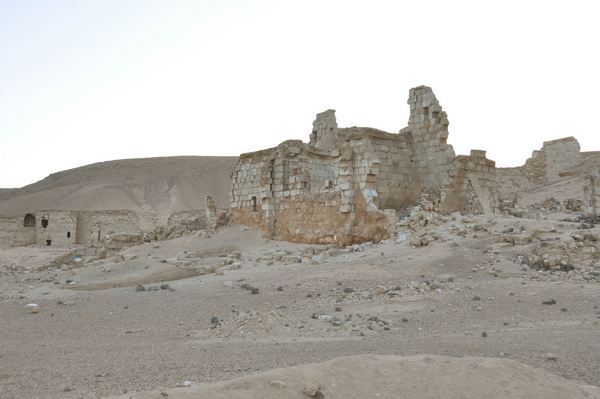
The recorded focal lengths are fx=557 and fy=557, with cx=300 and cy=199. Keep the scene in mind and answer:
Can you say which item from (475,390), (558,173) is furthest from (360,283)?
(558,173)

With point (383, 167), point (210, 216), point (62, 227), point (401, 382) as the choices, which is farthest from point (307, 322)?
point (62, 227)

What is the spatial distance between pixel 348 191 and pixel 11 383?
10526 millimetres

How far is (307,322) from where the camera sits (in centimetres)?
682

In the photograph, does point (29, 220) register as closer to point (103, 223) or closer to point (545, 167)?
point (103, 223)

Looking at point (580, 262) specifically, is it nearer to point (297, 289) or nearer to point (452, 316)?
point (452, 316)

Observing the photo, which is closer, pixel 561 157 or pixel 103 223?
pixel 561 157

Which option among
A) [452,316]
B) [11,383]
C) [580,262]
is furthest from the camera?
[580,262]

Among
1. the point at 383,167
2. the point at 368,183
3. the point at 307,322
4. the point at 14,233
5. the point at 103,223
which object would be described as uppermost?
the point at 383,167

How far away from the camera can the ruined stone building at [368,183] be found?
14.2 meters

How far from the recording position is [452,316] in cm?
706

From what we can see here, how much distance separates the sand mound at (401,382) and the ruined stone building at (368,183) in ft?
30.5

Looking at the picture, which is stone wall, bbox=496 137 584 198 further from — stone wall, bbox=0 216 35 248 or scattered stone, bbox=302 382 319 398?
scattered stone, bbox=302 382 319 398

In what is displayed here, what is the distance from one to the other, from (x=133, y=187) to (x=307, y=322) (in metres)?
63.5

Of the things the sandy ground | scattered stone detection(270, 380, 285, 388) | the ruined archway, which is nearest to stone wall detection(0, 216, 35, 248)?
the ruined archway
